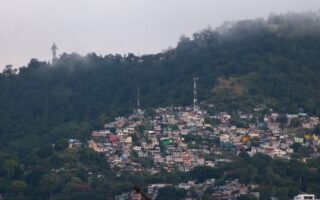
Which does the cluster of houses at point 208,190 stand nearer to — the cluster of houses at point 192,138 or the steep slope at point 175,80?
the cluster of houses at point 192,138

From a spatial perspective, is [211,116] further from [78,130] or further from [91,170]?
[91,170]

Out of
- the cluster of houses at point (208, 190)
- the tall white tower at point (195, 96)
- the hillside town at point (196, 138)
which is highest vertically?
the tall white tower at point (195, 96)

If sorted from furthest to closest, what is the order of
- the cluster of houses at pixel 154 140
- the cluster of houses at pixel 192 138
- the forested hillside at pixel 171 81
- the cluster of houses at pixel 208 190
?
the forested hillside at pixel 171 81 < the cluster of houses at pixel 192 138 < the cluster of houses at pixel 154 140 < the cluster of houses at pixel 208 190

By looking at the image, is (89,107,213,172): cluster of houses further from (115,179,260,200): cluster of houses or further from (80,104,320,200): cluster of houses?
(115,179,260,200): cluster of houses

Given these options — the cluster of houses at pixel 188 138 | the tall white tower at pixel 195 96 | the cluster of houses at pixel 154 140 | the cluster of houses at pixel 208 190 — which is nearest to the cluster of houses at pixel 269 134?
the cluster of houses at pixel 188 138

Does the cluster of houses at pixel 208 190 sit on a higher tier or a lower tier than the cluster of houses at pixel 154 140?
lower

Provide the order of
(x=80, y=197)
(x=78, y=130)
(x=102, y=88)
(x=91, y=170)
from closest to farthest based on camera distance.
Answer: (x=80, y=197) → (x=91, y=170) → (x=78, y=130) → (x=102, y=88)

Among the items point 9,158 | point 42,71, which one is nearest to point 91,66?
point 42,71

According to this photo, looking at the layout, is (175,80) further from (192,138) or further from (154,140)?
(154,140)
